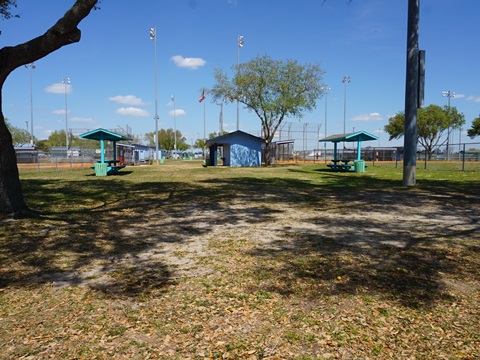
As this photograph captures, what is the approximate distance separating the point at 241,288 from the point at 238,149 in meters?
33.7

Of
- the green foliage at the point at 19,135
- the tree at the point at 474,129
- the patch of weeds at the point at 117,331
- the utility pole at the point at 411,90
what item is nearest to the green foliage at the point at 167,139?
the green foliage at the point at 19,135

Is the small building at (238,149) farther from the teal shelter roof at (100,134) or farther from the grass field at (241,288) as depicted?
the grass field at (241,288)

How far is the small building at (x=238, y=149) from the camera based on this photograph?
36.9 meters

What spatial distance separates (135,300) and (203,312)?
784 mm

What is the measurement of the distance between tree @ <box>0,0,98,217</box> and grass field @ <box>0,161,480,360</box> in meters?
0.70

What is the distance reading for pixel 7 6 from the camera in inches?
395

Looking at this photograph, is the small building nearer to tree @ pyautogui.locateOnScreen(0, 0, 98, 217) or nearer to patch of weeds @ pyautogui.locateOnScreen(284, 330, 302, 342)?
tree @ pyautogui.locateOnScreen(0, 0, 98, 217)

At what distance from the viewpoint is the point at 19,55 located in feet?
22.6

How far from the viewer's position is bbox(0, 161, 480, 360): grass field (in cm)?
273

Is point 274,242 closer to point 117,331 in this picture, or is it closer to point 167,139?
point 117,331

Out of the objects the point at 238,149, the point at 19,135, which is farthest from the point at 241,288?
the point at 19,135

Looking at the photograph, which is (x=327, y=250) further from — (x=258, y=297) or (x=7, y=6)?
(x=7, y=6)

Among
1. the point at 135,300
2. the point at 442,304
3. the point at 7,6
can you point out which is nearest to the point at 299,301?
the point at 442,304

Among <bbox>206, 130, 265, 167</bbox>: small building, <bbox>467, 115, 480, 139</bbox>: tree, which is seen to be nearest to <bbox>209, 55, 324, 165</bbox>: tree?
<bbox>206, 130, 265, 167</bbox>: small building
